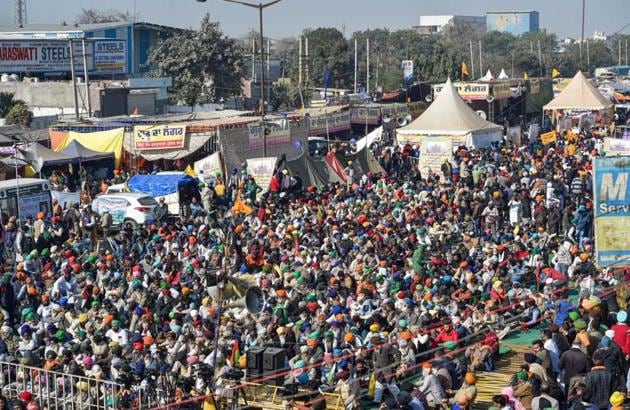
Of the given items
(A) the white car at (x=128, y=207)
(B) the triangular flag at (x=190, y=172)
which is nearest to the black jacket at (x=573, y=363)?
(A) the white car at (x=128, y=207)

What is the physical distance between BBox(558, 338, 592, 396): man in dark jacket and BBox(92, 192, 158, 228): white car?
1298 cm

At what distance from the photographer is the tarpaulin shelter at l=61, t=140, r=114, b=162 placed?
27900 millimetres

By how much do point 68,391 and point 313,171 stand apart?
1426cm

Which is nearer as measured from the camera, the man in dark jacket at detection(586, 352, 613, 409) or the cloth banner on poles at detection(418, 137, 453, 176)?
the man in dark jacket at detection(586, 352, 613, 409)

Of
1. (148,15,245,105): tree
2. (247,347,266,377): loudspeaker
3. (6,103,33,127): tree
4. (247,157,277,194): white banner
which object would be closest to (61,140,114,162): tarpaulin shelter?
(247,157,277,194): white banner

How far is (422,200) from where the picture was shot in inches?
898

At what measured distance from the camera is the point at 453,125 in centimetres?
3189

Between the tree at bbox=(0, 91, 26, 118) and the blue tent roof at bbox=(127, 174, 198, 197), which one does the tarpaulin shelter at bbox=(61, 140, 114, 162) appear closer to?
the blue tent roof at bbox=(127, 174, 198, 197)

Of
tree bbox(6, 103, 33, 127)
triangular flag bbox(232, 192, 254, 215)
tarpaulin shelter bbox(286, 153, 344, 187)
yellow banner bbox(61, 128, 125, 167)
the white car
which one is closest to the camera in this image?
triangular flag bbox(232, 192, 254, 215)

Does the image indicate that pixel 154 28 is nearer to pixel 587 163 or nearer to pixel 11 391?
pixel 587 163

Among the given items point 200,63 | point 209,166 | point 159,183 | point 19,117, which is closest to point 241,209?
point 159,183

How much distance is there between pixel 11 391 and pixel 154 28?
165 ft

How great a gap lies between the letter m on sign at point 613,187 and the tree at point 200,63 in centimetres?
4351

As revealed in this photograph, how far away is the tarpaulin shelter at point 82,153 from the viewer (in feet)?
91.5
